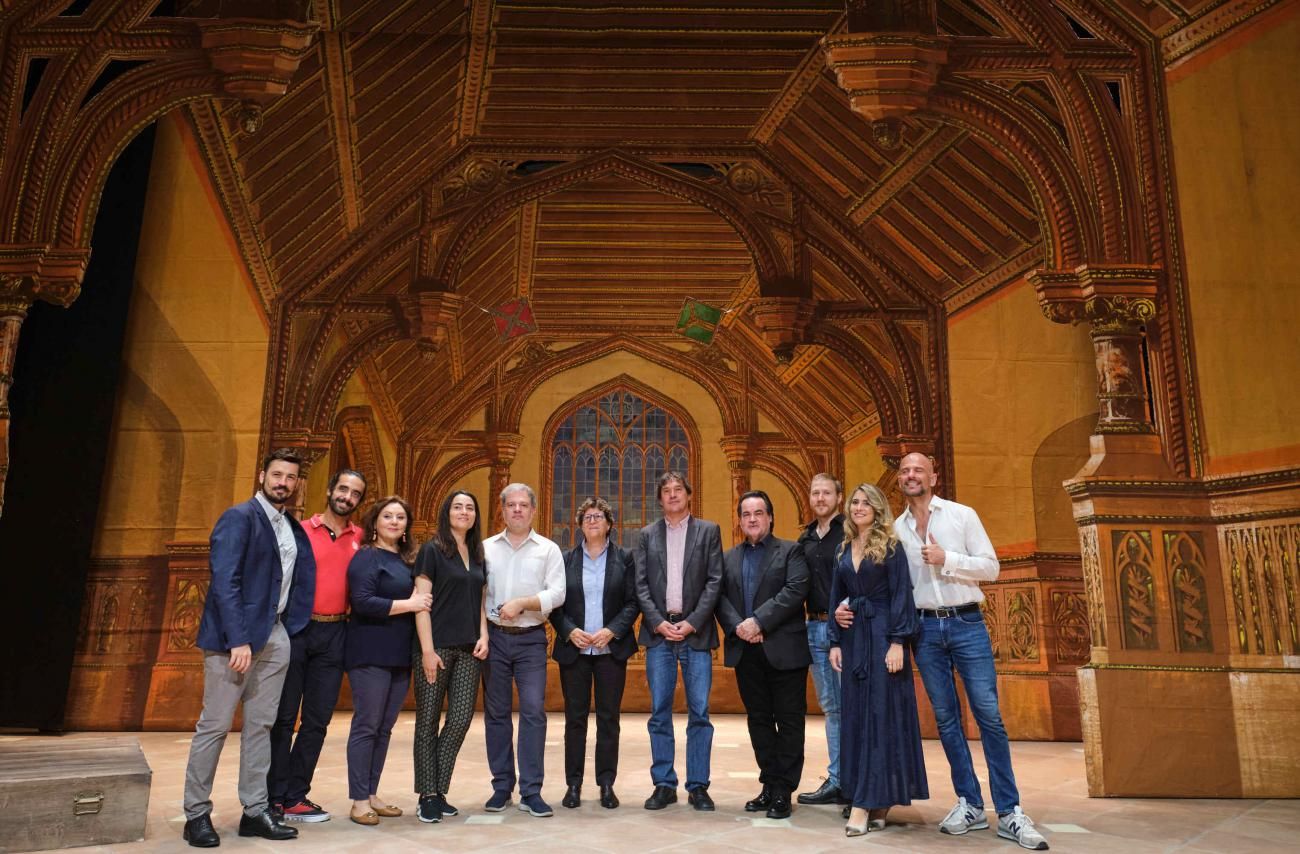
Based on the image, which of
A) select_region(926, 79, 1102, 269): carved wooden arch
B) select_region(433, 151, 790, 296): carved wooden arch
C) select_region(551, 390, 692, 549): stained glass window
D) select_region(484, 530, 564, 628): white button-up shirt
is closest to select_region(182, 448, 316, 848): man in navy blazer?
select_region(484, 530, 564, 628): white button-up shirt

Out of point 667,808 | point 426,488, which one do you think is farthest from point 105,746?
point 426,488

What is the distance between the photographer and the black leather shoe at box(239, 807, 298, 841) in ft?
10.7

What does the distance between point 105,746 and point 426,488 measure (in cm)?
994

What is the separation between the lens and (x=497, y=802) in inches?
149

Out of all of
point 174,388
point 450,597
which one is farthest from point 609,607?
point 174,388

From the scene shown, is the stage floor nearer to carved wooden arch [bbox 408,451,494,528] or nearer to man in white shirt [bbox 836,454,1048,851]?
man in white shirt [bbox 836,454,1048,851]

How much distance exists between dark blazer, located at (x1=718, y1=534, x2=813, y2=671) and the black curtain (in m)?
4.62

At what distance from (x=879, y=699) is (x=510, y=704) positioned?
1.40m

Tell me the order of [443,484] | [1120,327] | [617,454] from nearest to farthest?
[1120,327], [443,484], [617,454]

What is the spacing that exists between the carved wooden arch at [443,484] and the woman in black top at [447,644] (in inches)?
381

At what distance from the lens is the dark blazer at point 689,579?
399 cm

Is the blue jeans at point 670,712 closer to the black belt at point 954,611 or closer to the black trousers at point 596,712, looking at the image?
the black trousers at point 596,712

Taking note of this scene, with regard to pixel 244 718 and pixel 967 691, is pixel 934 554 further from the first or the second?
pixel 244 718

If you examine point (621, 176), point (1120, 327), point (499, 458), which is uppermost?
point (621, 176)
